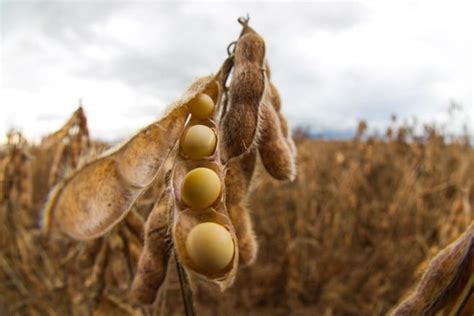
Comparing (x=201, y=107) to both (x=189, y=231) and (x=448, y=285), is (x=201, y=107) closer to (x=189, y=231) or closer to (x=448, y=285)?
(x=189, y=231)

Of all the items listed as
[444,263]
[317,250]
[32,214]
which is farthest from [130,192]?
[32,214]

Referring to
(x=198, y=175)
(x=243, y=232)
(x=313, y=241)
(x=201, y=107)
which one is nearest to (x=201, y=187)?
(x=198, y=175)

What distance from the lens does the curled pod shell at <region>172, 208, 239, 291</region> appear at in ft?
1.96

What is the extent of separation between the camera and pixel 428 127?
215 inches

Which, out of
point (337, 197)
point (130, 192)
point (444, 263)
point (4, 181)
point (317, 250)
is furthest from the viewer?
point (337, 197)

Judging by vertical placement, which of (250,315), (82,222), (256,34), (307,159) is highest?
(307,159)

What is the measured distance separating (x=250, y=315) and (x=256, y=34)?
3046 mm

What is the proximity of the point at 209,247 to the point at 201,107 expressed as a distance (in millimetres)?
238

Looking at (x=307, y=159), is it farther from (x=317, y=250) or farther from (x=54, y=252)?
(x=54, y=252)

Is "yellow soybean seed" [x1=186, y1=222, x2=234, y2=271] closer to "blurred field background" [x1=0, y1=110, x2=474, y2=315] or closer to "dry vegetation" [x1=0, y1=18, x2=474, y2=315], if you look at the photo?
"dry vegetation" [x1=0, y1=18, x2=474, y2=315]

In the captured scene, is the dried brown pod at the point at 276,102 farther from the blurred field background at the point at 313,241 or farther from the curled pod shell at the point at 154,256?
the blurred field background at the point at 313,241

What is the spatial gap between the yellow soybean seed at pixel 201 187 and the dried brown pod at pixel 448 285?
296mm

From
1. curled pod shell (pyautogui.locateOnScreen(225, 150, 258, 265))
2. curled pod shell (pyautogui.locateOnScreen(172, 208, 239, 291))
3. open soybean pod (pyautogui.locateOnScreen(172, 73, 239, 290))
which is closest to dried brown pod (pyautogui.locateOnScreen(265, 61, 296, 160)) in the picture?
curled pod shell (pyautogui.locateOnScreen(225, 150, 258, 265))

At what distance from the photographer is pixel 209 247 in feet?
1.90
